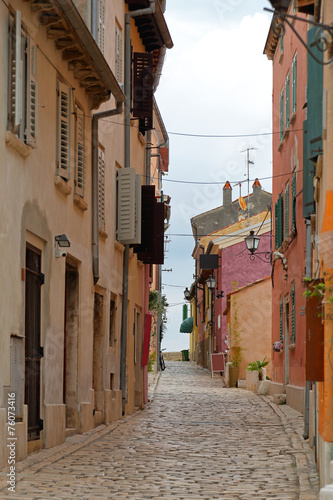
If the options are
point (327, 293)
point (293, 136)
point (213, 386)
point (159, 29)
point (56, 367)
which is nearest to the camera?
point (327, 293)

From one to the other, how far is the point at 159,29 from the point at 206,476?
49.9 feet

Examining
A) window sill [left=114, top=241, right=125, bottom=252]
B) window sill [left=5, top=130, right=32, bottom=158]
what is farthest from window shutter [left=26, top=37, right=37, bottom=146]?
window sill [left=114, top=241, right=125, bottom=252]

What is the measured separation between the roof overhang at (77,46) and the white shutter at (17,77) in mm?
948

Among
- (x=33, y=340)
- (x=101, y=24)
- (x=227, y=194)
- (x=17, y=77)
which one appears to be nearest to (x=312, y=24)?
(x=17, y=77)

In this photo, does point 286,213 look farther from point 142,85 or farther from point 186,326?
point 186,326

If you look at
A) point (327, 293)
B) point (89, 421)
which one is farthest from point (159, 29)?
point (327, 293)

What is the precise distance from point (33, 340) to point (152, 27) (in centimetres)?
1278

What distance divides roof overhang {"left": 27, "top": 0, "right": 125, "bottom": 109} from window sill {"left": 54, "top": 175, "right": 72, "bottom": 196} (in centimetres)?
186

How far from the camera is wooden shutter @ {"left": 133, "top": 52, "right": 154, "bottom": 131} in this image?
20.6 meters

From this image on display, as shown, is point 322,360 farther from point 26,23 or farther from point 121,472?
point 26,23

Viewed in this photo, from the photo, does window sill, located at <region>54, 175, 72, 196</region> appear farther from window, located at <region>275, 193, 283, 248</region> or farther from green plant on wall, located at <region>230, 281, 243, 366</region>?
green plant on wall, located at <region>230, 281, 243, 366</region>

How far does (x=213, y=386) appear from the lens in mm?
31406

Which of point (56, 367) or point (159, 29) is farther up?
point (159, 29)

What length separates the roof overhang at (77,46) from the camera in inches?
442
